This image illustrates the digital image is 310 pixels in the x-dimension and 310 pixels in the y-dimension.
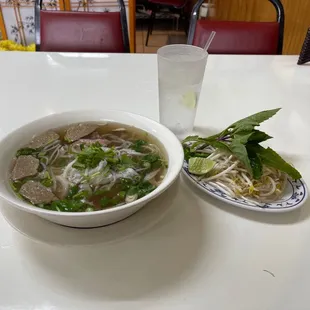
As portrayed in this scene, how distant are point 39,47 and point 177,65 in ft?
3.50

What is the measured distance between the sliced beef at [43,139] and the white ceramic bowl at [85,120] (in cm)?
1

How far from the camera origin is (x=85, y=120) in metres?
0.79

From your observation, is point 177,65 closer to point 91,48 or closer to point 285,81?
point 285,81

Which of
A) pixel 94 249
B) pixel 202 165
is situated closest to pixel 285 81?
pixel 202 165

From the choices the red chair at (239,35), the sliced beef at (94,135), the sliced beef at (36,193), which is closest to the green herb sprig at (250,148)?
the sliced beef at (94,135)

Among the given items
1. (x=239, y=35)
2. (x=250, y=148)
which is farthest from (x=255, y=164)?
(x=239, y=35)

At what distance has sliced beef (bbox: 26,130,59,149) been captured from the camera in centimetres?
71

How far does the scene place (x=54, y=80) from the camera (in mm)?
1275

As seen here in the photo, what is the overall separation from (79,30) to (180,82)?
3.15 ft

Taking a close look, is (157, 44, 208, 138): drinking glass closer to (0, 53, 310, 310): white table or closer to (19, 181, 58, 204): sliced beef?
(0, 53, 310, 310): white table

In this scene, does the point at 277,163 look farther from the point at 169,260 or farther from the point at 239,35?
the point at 239,35

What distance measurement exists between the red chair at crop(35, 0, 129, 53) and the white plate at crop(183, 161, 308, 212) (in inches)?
45.9

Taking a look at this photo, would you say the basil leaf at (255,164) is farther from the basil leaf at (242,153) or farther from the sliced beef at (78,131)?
the sliced beef at (78,131)

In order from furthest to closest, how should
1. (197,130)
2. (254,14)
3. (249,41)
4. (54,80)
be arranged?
(254,14)
(249,41)
(54,80)
(197,130)
